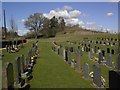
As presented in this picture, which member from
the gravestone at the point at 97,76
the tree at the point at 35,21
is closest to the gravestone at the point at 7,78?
the gravestone at the point at 97,76

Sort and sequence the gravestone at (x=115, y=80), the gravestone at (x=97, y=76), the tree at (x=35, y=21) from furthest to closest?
the tree at (x=35, y=21), the gravestone at (x=97, y=76), the gravestone at (x=115, y=80)

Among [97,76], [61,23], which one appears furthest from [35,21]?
[97,76]

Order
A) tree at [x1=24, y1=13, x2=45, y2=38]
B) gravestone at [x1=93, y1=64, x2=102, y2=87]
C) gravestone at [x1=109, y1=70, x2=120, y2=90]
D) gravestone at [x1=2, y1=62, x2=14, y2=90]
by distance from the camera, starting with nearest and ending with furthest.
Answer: gravestone at [x1=109, y1=70, x2=120, y2=90]
gravestone at [x1=2, y1=62, x2=14, y2=90]
gravestone at [x1=93, y1=64, x2=102, y2=87]
tree at [x1=24, y1=13, x2=45, y2=38]

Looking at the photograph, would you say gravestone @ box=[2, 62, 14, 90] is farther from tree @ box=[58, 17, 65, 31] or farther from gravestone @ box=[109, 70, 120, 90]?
tree @ box=[58, 17, 65, 31]

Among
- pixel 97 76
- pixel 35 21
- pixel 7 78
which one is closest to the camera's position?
pixel 7 78

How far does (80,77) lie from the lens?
50.3 ft

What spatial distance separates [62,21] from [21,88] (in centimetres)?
12919

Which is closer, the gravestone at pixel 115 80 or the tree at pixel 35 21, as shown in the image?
the gravestone at pixel 115 80

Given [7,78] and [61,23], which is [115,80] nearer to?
[7,78]

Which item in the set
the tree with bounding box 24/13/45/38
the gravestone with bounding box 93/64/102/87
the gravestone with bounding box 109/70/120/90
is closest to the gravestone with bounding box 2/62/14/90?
the gravestone with bounding box 109/70/120/90

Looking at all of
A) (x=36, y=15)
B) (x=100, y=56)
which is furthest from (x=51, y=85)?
(x=36, y=15)

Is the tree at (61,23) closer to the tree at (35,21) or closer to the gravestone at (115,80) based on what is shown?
the tree at (35,21)

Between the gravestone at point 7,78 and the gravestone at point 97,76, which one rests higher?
the gravestone at point 7,78

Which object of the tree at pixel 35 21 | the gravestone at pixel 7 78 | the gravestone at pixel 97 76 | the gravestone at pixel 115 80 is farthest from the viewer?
the tree at pixel 35 21
